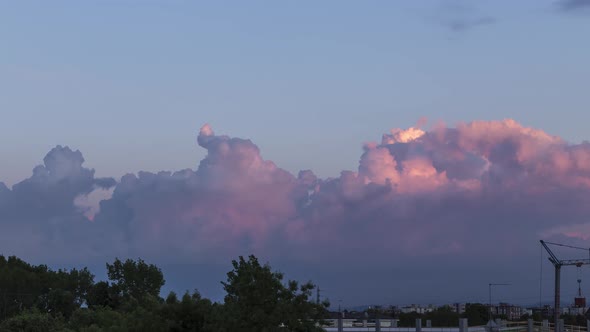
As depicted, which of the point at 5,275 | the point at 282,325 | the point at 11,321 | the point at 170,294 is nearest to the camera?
the point at 282,325

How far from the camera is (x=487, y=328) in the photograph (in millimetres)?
140250

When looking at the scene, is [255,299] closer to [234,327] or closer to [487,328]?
[234,327]

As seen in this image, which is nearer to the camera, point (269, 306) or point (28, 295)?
point (269, 306)

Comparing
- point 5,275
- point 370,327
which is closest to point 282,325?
point 370,327

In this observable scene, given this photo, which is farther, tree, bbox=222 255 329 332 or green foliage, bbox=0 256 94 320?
green foliage, bbox=0 256 94 320

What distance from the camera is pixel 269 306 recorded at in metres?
67.0

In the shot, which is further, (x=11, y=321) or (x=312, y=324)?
(x=11, y=321)

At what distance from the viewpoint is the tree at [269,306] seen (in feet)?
216

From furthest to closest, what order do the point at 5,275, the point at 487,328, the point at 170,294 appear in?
the point at 5,275 → the point at 487,328 → the point at 170,294

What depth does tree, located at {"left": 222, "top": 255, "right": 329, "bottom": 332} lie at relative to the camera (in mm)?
65938

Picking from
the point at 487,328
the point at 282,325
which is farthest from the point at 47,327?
the point at 487,328

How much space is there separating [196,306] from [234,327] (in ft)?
26.5

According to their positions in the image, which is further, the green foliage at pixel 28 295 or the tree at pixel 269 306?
the green foliage at pixel 28 295

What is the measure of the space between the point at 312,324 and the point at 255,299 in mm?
4115
